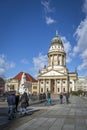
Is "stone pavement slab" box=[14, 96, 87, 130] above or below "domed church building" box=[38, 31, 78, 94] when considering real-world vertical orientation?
below

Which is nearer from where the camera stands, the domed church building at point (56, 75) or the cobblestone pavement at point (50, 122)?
the cobblestone pavement at point (50, 122)

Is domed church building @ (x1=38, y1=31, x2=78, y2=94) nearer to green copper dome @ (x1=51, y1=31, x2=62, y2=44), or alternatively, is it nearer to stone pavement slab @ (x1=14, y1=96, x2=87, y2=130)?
green copper dome @ (x1=51, y1=31, x2=62, y2=44)

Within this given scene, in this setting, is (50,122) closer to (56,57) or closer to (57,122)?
(57,122)

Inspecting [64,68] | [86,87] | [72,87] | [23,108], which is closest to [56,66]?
[64,68]

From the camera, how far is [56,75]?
139500mm

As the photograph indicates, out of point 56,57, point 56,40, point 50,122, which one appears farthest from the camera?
point 56,40

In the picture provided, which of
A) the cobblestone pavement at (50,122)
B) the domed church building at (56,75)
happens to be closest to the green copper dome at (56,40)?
the domed church building at (56,75)

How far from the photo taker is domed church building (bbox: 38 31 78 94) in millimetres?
139875

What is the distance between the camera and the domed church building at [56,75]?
140 m

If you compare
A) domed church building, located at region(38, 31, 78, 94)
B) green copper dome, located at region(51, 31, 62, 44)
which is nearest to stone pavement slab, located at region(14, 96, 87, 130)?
domed church building, located at region(38, 31, 78, 94)

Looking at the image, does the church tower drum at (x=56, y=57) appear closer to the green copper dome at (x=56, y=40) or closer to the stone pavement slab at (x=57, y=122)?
the green copper dome at (x=56, y=40)

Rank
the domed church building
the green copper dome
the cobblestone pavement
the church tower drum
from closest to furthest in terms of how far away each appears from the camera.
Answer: the cobblestone pavement → the domed church building → the church tower drum → the green copper dome

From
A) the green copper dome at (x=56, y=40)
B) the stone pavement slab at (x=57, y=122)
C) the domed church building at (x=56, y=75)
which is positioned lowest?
the stone pavement slab at (x=57, y=122)

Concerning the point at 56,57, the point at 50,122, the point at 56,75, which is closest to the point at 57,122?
the point at 50,122
